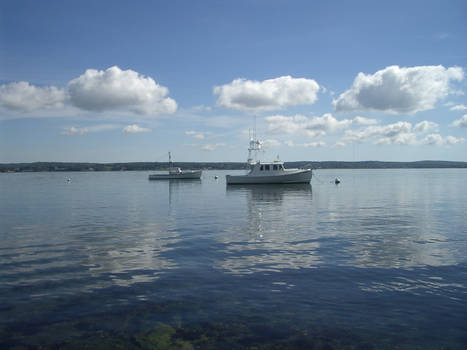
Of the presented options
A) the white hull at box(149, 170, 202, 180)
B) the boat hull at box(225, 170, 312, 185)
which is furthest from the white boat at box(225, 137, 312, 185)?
the white hull at box(149, 170, 202, 180)

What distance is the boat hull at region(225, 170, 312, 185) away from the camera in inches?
2707

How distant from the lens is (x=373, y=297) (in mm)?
10016

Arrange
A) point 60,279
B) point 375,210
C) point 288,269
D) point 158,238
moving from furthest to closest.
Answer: point 375,210 < point 158,238 < point 288,269 < point 60,279

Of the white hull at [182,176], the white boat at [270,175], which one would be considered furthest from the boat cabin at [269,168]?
the white hull at [182,176]

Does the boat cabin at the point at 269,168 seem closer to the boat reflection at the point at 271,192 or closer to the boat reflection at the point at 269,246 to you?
the boat reflection at the point at 271,192

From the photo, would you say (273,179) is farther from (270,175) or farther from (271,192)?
(271,192)

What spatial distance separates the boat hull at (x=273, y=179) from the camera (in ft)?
226

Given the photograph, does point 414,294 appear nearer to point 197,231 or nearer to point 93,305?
point 93,305

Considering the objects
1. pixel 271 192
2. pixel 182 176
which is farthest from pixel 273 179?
pixel 182 176

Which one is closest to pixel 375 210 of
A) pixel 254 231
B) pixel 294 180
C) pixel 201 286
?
pixel 254 231

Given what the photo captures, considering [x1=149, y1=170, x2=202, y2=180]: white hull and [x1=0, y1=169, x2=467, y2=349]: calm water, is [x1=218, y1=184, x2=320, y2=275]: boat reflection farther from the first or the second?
[x1=149, y1=170, x2=202, y2=180]: white hull

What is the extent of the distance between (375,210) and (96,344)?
2755cm

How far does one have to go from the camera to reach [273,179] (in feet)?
226

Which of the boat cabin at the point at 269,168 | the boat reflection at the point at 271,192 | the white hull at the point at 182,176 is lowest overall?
the boat reflection at the point at 271,192
